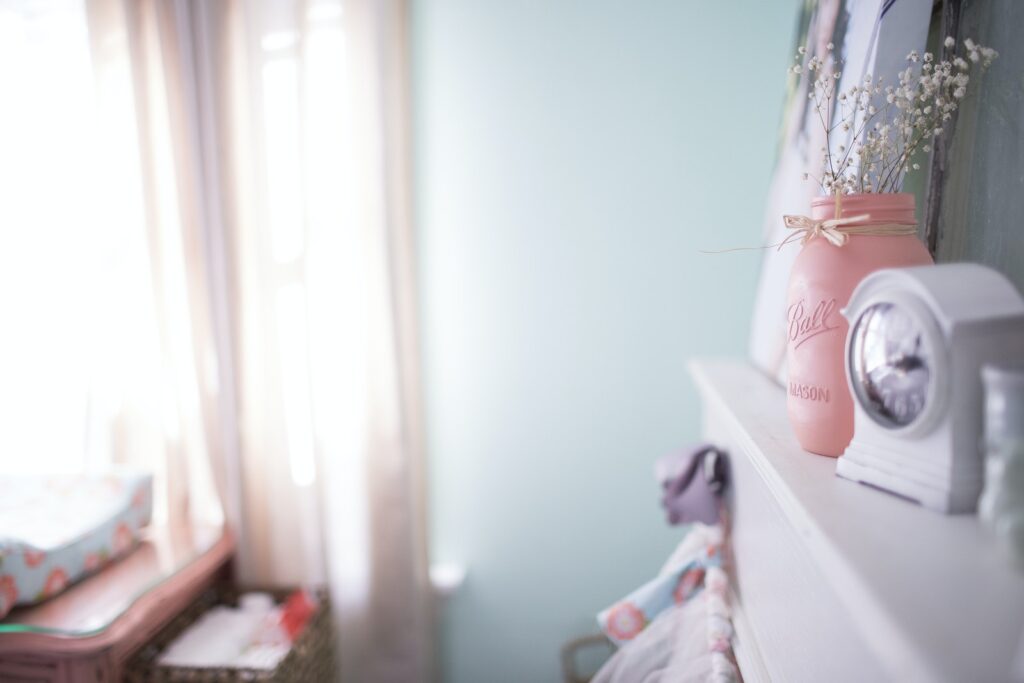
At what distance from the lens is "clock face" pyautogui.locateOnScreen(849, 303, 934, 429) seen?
0.42m

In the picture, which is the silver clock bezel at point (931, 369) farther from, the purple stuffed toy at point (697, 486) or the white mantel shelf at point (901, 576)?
the purple stuffed toy at point (697, 486)

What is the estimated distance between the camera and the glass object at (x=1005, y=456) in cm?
30

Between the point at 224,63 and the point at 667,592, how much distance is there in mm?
1632

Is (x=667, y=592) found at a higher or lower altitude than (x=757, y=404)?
lower

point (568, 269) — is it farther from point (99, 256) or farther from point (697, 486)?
point (99, 256)

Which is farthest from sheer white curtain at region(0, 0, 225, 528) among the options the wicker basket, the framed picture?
the framed picture

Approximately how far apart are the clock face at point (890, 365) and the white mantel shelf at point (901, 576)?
68mm

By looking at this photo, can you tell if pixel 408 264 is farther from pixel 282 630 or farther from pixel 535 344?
pixel 282 630

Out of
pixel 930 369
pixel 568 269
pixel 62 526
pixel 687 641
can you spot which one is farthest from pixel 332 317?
pixel 930 369

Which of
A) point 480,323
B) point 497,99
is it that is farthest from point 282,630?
point 497,99

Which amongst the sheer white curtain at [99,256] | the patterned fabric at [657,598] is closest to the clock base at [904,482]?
the patterned fabric at [657,598]

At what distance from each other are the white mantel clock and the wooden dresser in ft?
4.54

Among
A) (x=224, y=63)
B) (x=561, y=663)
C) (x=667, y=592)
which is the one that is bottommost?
(x=561, y=663)

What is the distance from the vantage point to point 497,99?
1552mm
